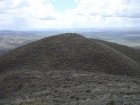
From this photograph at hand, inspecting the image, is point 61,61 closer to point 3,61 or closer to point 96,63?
point 96,63

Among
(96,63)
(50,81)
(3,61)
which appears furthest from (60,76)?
(3,61)

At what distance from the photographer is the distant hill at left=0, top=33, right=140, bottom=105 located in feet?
79.5

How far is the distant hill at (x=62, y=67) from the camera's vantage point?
79.5 feet

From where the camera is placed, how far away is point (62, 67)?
109ft

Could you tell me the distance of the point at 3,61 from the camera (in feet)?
129

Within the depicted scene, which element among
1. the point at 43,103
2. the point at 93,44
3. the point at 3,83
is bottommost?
the point at 3,83

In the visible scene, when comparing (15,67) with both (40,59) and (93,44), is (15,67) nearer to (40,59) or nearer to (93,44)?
(40,59)

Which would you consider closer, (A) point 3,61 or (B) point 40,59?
(B) point 40,59

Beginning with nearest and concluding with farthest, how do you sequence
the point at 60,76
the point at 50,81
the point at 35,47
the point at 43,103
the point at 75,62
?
the point at 43,103 → the point at 50,81 → the point at 60,76 → the point at 75,62 → the point at 35,47

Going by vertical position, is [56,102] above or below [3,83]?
above

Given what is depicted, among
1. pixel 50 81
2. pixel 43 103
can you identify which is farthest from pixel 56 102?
pixel 50 81

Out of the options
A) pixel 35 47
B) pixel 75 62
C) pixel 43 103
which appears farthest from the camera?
pixel 35 47

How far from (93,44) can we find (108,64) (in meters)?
8.82

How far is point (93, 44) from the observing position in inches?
1718
